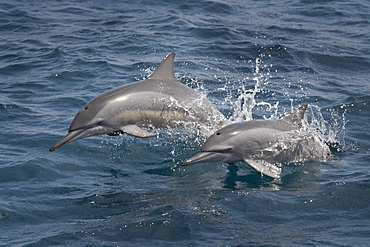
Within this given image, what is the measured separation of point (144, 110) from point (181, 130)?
958 mm

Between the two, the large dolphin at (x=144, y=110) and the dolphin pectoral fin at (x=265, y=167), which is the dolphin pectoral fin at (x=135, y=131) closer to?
the large dolphin at (x=144, y=110)

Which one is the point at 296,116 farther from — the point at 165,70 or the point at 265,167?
the point at 165,70

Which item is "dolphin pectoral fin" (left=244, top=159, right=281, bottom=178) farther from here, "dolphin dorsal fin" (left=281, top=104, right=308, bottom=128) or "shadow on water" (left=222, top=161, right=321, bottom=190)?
"dolphin dorsal fin" (left=281, top=104, right=308, bottom=128)

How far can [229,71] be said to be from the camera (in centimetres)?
1497

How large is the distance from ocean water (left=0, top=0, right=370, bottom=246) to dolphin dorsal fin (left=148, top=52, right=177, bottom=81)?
42.1 inches

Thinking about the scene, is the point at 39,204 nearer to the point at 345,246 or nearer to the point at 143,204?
the point at 143,204

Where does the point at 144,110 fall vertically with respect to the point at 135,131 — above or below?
above

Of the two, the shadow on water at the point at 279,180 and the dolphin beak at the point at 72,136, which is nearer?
the shadow on water at the point at 279,180

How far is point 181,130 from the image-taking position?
10.4 meters

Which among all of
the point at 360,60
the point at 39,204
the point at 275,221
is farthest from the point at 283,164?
the point at 360,60

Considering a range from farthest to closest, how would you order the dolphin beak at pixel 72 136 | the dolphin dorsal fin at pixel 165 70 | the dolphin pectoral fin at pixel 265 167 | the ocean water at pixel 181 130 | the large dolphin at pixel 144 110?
the dolphin dorsal fin at pixel 165 70 < the large dolphin at pixel 144 110 < the dolphin beak at pixel 72 136 < the dolphin pectoral fin at pixel 265 167 < the ocean water at pixel 181 130

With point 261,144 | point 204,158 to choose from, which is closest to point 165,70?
point 204,158

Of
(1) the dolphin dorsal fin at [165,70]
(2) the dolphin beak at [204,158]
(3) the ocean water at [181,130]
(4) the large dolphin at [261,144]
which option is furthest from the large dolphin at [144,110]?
(4) the large dolphin at [261,144]

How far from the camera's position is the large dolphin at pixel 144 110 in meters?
9.41
